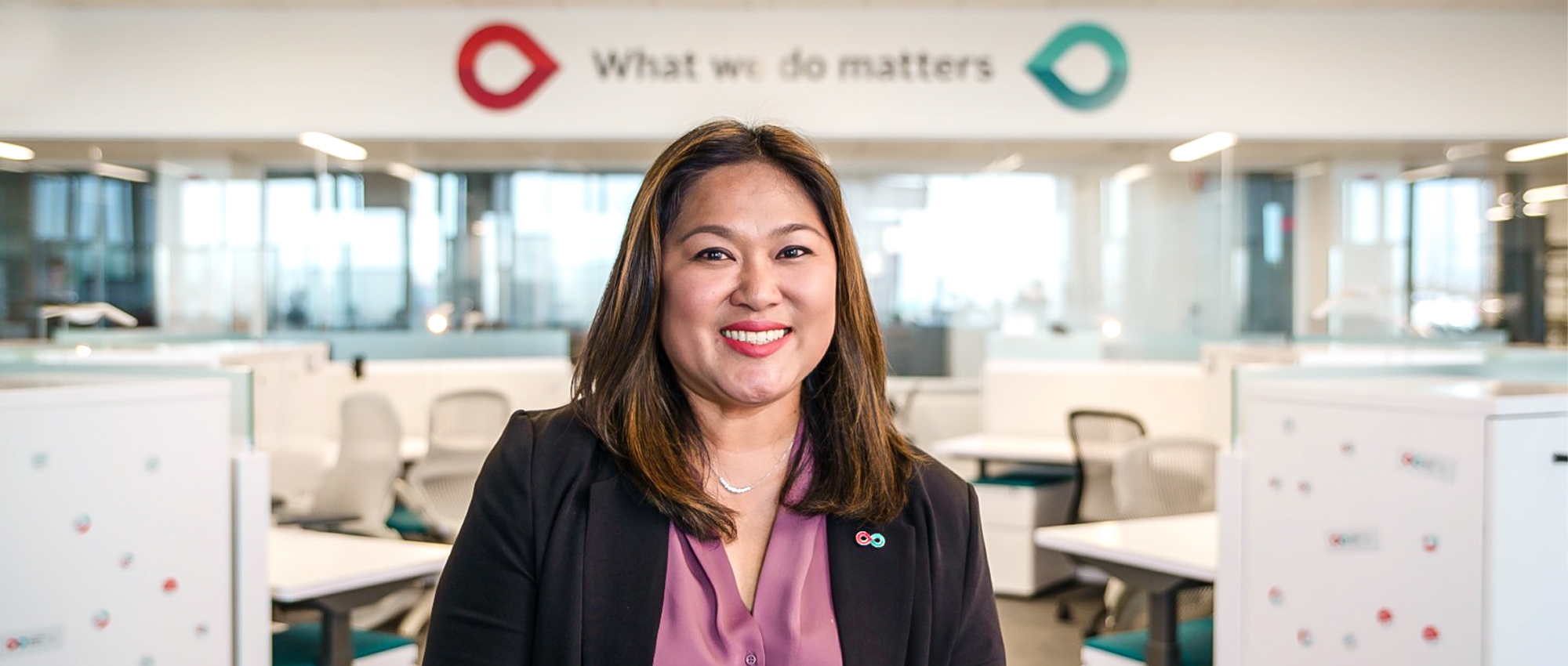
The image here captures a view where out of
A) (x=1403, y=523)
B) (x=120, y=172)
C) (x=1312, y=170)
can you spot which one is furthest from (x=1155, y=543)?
(x=120, y=172)

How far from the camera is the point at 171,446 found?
3.01 m

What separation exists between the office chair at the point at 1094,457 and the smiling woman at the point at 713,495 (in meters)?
4.84

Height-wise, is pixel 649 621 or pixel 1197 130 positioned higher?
pixel 1197 130

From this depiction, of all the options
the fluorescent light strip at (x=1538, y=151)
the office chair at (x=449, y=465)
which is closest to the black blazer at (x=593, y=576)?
the office chair at (x=449, y=465)

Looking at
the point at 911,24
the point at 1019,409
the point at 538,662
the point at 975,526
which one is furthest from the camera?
the point at 1019,409

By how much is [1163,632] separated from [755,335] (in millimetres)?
2675

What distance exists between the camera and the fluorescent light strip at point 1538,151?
23.0 ft

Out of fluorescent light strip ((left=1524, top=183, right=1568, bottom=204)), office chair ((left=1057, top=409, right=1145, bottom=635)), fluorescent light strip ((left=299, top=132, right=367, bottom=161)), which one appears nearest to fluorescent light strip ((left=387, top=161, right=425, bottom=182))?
fluorescent light strip ((left=299, top=132, right=367, bottom=161))

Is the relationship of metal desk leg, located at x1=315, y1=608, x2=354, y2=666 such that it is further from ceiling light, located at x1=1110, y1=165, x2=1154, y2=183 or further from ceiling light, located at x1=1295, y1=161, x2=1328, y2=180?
ceiling light, located at x1=1295, y1=161, x2=1328, y2=180

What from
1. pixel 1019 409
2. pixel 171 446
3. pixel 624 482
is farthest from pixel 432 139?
pixel 624 482

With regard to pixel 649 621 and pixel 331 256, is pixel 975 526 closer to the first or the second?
pixel 649 621

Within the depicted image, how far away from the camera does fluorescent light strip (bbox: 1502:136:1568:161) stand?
7.02 metres

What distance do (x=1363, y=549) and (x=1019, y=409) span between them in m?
4.52

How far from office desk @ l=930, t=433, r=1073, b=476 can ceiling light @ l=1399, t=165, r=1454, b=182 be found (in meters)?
2.42
